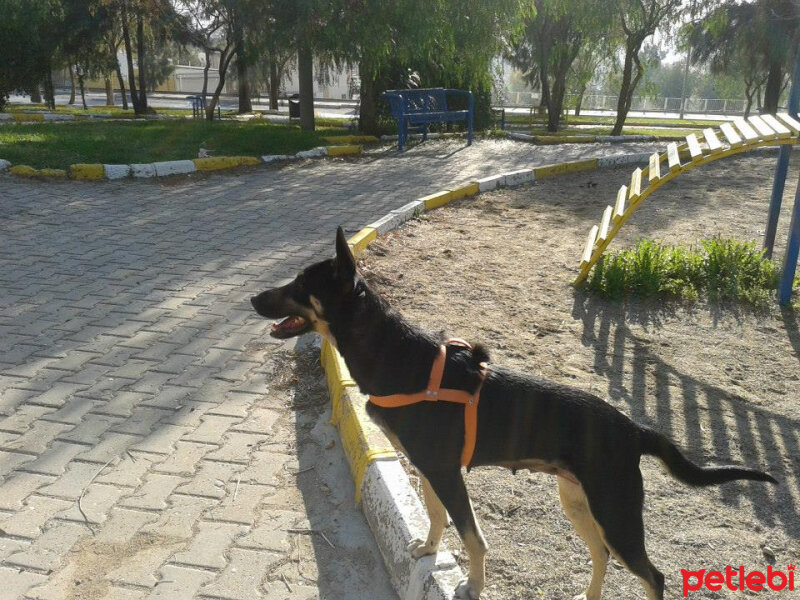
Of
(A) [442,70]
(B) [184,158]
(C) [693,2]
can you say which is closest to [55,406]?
(B) [184,158]

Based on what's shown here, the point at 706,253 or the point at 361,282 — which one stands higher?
the point at 361,282

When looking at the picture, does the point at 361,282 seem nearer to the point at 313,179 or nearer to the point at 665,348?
the point at 665,348

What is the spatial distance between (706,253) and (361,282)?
209 inches

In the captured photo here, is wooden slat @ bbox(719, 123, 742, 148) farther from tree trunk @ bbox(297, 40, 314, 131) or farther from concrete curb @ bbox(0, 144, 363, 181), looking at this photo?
tree trunk @ bbox(297, 40, 314, 131)

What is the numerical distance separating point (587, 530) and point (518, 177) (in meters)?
9.82

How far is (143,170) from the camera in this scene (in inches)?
475

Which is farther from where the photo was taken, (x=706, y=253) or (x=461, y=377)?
(x=706, y=253)

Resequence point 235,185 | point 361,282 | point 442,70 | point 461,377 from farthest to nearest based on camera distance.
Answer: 1. point 442,70
2. point 235,185
3. point 361,282
4. point 461,377

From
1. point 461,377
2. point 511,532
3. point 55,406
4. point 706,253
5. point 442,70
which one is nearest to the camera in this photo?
point 461,377

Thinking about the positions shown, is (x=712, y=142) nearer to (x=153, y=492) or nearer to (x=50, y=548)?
(x=153, y=492)

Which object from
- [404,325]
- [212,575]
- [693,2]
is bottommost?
[212,575]

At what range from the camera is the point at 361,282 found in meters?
2.97

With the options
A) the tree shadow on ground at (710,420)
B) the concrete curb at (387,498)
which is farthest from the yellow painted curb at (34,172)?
the tree shadow on ground at (710,420)

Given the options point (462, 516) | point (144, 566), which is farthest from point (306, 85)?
point (462, 516)
